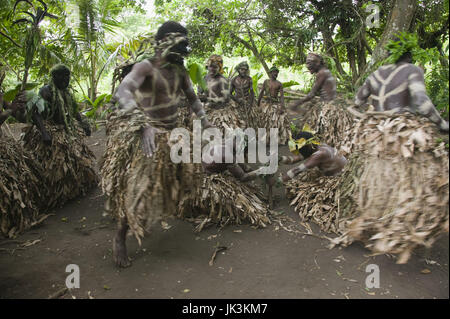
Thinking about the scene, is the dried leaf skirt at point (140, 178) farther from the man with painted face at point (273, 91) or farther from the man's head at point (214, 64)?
the man with painted face at point (273, 91)

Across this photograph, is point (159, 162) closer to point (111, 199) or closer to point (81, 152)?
point (111, 199)

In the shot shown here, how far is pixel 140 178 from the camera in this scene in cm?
241

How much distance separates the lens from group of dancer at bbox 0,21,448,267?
7.92 ft

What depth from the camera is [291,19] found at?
8617mm

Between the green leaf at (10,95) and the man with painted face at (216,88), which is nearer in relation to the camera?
the green leaf at (10,95)

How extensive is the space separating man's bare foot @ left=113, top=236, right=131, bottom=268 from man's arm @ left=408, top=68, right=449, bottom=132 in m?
2.44

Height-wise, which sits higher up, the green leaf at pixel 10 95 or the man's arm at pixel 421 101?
the green leaf at pixel 10 95

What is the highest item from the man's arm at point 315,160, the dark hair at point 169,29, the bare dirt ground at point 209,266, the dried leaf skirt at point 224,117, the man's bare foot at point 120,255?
the dark hair at point 169,29

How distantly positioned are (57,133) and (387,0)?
773 centimetres

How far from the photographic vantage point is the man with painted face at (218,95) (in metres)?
5.67

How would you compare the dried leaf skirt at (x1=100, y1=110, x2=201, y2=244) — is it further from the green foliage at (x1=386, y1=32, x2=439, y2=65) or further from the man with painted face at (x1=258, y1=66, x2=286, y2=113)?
the man with painted face at (x1=258, y1=66, x2=286, y2=113)

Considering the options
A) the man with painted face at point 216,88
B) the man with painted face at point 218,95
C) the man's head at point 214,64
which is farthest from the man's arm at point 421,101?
the man's head at point 214,64

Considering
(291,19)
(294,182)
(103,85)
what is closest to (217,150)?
(294,182)

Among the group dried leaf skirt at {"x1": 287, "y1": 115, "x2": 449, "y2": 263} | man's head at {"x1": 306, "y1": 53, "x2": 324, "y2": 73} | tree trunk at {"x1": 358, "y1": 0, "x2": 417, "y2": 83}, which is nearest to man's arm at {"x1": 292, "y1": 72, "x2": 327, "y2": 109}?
man's head at {"x1": 306, "y1": 53, "x2": 324, "y2": 73}
